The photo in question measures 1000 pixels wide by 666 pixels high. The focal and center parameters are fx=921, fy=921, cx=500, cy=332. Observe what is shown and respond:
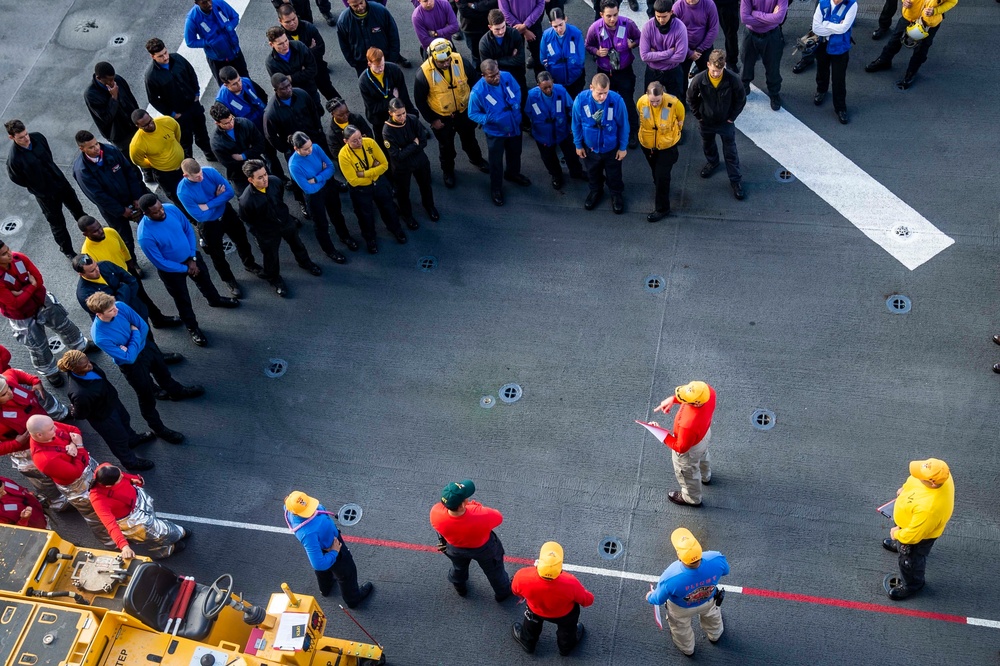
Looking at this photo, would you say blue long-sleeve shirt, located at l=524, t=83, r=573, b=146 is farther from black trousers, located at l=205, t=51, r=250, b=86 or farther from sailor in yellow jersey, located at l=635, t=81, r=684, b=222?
black trousers, located at l=205, t=51, r=250, b=86

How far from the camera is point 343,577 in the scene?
732 cm

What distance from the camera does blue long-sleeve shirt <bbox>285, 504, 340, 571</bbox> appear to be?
674cm

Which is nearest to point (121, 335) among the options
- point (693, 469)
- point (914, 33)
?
point (693, 469)

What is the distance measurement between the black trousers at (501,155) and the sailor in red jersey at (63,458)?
512 cm

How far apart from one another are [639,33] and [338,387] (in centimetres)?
526

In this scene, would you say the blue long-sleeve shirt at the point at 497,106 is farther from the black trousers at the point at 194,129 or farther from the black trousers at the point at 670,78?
the black trousers at the point at 194,129

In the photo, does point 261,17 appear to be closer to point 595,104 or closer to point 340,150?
point 340,150

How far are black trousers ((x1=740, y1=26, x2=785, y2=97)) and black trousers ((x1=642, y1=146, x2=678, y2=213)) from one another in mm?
1758

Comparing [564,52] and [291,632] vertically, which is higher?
[564,52]

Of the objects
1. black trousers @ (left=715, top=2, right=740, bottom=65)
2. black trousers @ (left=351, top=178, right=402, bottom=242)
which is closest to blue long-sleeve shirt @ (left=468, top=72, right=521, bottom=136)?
black trousers @ (left=351, top=178, right=402, bottom=242)

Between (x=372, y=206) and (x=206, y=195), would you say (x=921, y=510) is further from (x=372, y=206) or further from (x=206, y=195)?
(x=206, y=195)

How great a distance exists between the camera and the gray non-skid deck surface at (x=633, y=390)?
24.7 feet

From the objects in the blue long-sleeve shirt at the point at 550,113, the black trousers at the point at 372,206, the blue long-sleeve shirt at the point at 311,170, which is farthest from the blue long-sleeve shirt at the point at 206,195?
the blue long-sleeve shirt at the point at 550,113

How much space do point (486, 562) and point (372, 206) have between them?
446 centimetres
